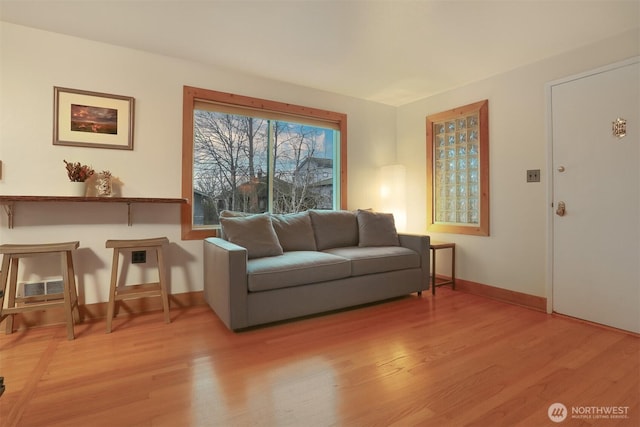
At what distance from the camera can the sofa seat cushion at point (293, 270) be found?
2.31 m

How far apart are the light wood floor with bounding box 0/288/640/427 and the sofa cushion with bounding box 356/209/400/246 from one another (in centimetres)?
91

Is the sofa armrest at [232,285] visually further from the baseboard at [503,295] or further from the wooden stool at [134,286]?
the baseboard at [503,295]

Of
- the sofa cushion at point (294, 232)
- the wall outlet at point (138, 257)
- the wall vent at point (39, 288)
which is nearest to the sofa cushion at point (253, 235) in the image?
the sofa cushion at point (294, 232)

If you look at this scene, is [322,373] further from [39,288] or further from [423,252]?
[39,288]

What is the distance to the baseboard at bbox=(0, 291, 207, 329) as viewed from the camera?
92.7 inches

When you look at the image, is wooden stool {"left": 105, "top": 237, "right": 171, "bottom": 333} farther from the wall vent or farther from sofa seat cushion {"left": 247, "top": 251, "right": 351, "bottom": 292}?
sofa seat cushion {"left": 247, "top": 251, "right": 351, "bottom": 292}

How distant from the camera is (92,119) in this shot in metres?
2.57

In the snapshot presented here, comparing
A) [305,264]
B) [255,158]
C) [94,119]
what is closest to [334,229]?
[305,264]

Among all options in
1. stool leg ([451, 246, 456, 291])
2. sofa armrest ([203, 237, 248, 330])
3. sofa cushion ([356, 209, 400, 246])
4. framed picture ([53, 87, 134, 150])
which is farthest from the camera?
stool leg ([451, 246, 456, 291])

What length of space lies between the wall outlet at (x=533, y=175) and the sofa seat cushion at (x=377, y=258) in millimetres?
1230

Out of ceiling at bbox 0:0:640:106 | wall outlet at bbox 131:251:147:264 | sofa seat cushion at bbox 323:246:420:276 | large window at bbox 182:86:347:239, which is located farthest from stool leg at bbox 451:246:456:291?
wall outlet at bbox 131:251:147:264

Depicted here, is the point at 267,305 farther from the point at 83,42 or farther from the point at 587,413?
the point at 83,42

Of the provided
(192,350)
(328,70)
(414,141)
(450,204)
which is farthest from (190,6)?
(450,204)

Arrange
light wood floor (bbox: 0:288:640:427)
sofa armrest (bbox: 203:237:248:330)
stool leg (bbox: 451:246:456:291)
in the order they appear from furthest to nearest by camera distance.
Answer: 1. stool leg (bbox: 451:246:456:291)
2. sofa armrest (bbox: 203:237:248:330)
3. light wood floor (bbox: 0:288:640:427)
